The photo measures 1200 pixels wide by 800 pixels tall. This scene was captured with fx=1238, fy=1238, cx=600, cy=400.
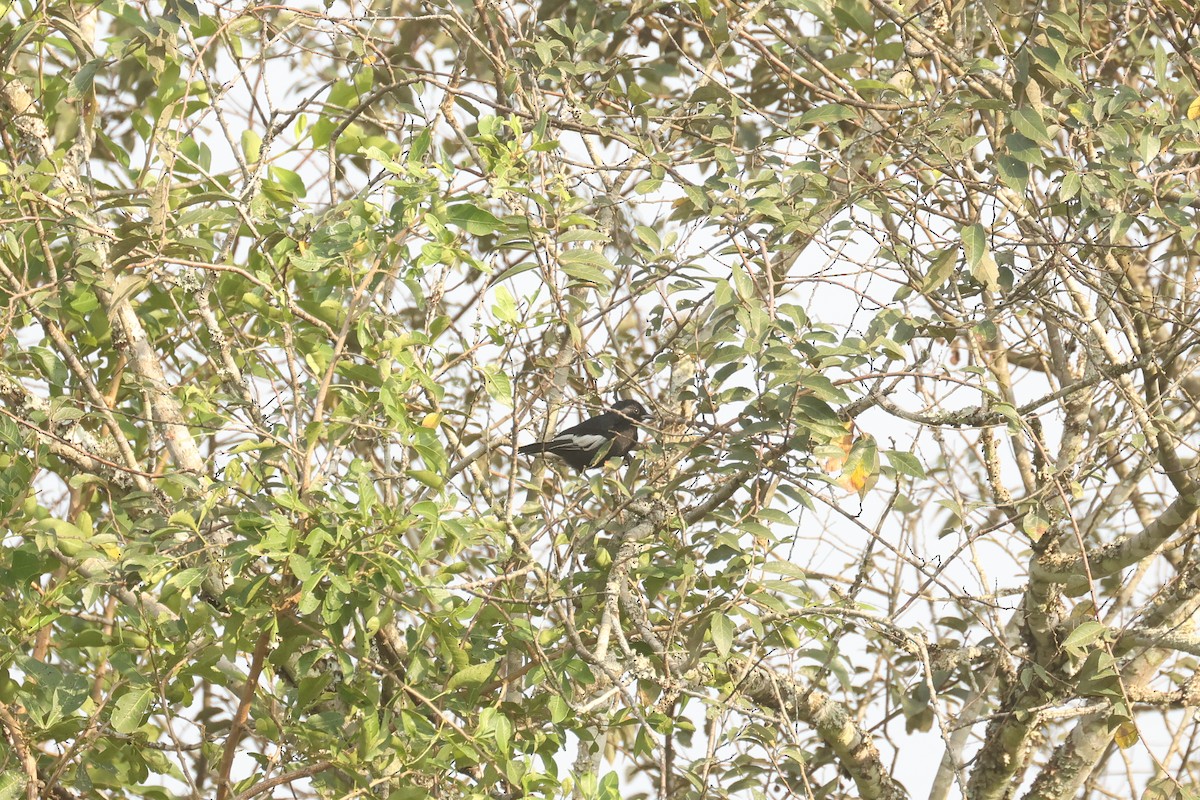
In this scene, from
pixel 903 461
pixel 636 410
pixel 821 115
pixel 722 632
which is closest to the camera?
pixel 722 632

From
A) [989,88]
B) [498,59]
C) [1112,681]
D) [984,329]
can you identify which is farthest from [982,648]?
[498,59]

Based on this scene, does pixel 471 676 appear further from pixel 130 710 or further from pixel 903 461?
pixel 903 461

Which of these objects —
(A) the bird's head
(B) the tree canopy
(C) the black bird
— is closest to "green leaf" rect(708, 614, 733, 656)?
(B) the tree canopy

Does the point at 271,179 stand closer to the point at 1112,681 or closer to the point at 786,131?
the point at 786,131

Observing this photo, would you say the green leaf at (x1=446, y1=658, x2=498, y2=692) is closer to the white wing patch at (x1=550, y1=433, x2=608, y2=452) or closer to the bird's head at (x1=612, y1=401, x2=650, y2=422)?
the white wing patch at (x1=550, y1=433, x2=608, y2=452)

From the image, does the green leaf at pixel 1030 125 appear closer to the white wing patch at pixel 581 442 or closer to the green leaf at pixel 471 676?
the green leaf at pixel 471 676

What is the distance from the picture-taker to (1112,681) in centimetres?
350

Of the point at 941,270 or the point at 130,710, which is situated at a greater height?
the point at 941,270

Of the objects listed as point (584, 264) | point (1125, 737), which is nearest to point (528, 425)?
point (584, 264)

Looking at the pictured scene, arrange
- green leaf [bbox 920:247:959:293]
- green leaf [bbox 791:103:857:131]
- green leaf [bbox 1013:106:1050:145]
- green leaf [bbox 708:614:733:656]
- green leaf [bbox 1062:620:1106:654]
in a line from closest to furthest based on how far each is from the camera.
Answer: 1. green leaf [bbox 708:614:733:656]
2. green leaf [bbox 1013:106:1050:145]
3. green leaf [bbox 1062:620:1106:654]
4. green leaf [bbox 920:247:959:293]
5. green leaf [bbox 791:103:857:131]

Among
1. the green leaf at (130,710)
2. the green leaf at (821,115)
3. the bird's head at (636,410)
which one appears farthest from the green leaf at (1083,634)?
the bird's head at (636,410)

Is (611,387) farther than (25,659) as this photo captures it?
Yes

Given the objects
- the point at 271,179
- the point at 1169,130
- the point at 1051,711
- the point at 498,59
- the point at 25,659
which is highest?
the point at 498,59

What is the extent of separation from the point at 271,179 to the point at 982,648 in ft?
A: 10.0
